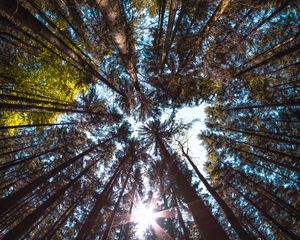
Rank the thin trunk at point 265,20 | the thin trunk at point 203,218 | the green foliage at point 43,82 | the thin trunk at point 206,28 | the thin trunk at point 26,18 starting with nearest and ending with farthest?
the thin trunk at point 26,18
the thin trunk at point 203,218
the thin trunk at point 206,28
the thin trunk at point 265,20
the green foliage at point 43,82

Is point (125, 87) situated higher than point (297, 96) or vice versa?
point (125, 87)

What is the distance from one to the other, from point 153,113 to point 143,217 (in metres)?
6.65

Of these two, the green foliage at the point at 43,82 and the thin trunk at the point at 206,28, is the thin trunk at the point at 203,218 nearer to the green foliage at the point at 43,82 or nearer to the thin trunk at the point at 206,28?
the thin trunk at the point at 206,28

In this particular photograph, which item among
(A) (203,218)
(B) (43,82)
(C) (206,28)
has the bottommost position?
(A) (203,218)

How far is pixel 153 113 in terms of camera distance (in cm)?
1260

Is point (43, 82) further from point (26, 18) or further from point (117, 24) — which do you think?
point (26, 18)

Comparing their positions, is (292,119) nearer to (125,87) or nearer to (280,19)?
(280,19)

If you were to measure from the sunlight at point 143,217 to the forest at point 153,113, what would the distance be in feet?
0.22

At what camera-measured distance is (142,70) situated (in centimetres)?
1084

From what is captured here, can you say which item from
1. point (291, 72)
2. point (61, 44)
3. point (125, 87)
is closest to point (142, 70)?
point (125, 87)

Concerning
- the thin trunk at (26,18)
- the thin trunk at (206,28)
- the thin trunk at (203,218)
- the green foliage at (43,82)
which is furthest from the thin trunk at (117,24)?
the thin trunk at (203,218)

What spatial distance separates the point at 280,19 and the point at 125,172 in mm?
11279

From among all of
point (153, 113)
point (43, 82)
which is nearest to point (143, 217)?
point (153, 113)

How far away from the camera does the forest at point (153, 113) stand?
7309 mm
